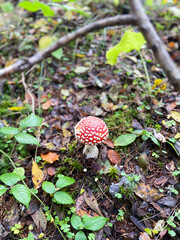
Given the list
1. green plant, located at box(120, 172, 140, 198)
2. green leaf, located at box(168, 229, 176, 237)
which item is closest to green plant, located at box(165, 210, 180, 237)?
green leaf, located at box(168, 229, 176, 237)

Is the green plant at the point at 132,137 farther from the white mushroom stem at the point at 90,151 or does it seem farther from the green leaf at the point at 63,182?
the green leaf at the point at 63,182

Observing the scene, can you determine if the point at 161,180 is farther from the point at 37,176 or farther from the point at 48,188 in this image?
the point at 37,176

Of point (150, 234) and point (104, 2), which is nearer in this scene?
point (150, 234)

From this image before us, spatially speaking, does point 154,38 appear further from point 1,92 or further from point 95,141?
point 1,92

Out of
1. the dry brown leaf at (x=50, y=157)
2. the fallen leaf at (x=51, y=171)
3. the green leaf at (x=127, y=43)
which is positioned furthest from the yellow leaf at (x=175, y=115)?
the fallen leaf at (x=51, y=171)

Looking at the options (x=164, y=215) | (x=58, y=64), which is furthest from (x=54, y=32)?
(x=164, y=215)

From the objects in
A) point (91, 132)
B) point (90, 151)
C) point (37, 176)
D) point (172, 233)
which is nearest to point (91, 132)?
point (91, 132)
